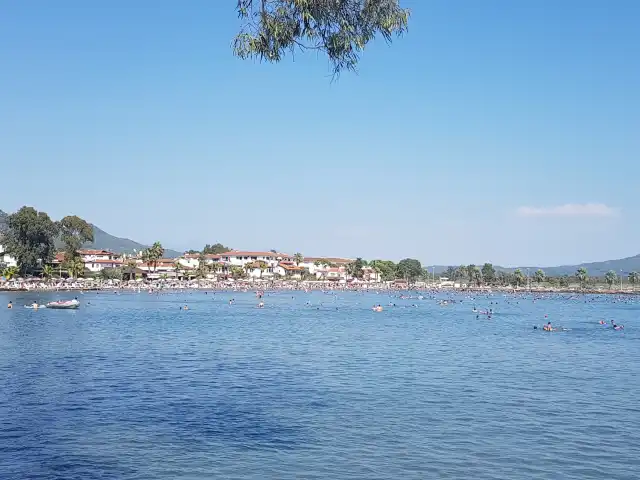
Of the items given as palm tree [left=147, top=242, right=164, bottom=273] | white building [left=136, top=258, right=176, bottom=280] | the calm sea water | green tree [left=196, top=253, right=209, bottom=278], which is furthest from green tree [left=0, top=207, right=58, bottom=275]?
the calm sea water

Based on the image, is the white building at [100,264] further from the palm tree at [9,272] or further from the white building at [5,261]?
the palm tree at [9,272]

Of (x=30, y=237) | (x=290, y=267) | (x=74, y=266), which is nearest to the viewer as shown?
(x=30, y=237)

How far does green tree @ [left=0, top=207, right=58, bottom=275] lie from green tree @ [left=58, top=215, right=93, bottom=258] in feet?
17.9

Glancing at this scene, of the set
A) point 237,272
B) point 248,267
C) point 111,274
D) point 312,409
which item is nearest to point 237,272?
point 237,272

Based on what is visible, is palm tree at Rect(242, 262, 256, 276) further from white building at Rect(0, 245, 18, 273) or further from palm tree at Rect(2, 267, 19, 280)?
palm tree at Rect(2, 267, 19, 280)

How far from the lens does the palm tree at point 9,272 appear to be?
12338 centimetres

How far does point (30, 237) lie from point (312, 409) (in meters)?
110

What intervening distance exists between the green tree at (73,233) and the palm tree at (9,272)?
Result: 9.89 m

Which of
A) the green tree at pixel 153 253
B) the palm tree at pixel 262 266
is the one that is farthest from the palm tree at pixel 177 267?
the palm tree at pixel 262 266

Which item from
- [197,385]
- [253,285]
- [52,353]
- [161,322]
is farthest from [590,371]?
[253,285]

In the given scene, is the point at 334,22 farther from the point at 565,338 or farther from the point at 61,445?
the point at 565,338

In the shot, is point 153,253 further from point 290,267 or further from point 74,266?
point 290,267

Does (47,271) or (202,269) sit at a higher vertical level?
(202,269)

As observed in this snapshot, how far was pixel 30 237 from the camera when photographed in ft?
391
